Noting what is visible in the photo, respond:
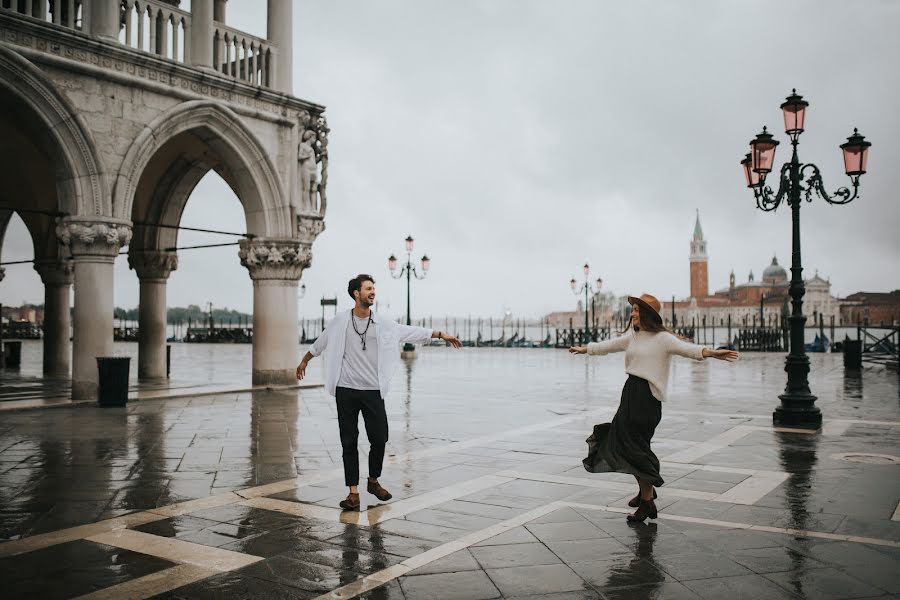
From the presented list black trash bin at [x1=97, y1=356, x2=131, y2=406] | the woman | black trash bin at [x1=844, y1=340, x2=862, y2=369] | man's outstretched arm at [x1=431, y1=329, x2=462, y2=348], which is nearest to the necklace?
man's outstretched arm at [x1=431, y1=329, x2=462, y2=348]

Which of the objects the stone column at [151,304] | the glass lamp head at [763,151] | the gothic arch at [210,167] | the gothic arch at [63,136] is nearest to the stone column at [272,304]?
the gothic arch at [210,167]

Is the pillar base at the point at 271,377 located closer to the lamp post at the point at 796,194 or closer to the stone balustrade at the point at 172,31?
the stone balustrade at the point at 172,31

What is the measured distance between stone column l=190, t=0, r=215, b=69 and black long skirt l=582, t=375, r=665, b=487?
1234 centimetres

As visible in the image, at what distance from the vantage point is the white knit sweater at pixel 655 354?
5.84 metres

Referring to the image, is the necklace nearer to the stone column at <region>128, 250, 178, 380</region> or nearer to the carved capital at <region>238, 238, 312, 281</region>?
the carved capital at <region>238, 238, 312, 281</region>

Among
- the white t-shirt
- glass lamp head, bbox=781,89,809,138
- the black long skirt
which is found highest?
glass lamp head, bbox=781,89,809,138

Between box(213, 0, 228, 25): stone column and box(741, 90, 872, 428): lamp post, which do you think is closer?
box(741, 90, 872, 428): lamp post

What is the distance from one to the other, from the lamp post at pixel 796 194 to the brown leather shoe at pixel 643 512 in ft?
21.8

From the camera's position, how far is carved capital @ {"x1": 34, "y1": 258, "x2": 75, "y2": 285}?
20.3 metres

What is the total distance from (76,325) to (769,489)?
11551 millimetres

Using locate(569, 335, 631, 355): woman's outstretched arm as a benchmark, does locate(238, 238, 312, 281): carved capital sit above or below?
above

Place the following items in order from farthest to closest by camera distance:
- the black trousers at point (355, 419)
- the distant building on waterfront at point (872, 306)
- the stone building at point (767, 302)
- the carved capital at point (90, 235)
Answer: the stone building at point (767, 302), the distant building on waterfront at point (872, 306), the carved capital at point (90, 235), the black trousers at point (355, 419)

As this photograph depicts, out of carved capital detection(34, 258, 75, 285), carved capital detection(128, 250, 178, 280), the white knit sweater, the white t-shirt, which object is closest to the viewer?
the white knit sweater

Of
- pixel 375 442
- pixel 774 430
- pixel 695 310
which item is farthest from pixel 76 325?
pixel 695 310
